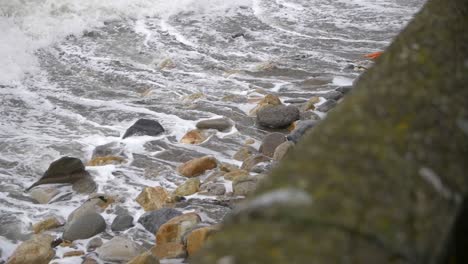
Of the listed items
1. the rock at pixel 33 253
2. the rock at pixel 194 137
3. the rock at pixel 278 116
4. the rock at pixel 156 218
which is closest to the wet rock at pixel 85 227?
the rock at pixel 33 253

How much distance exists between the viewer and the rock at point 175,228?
3.47 m

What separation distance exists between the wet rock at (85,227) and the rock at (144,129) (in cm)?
161

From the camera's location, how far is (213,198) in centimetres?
400

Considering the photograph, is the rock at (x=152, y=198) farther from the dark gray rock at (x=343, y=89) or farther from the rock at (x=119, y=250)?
the dark gray rock at (x=343, y=89)

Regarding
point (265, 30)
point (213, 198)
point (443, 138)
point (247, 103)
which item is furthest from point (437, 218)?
point (265, 30)

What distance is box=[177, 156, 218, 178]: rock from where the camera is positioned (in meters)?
4.45

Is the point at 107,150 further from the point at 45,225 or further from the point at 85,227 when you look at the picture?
the point at 85,227

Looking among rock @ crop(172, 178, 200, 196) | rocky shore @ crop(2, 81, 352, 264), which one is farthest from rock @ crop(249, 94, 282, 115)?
rock @ crop(172, 178, 200, 196)

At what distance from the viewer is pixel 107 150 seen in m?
4.99

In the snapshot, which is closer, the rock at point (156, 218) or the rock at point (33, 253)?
the rock at point (33, 253)

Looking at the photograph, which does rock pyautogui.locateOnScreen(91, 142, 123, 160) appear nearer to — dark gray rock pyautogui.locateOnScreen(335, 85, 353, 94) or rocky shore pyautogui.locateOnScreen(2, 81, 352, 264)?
rocky shore pyautogui.locateOnScreen(2, 81, 352, 264)

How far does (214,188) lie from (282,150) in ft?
2.43

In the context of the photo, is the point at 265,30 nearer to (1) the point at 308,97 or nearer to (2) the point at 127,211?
(1) the point at 308,97

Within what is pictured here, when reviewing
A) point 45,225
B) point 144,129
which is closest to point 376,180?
point 45,225
